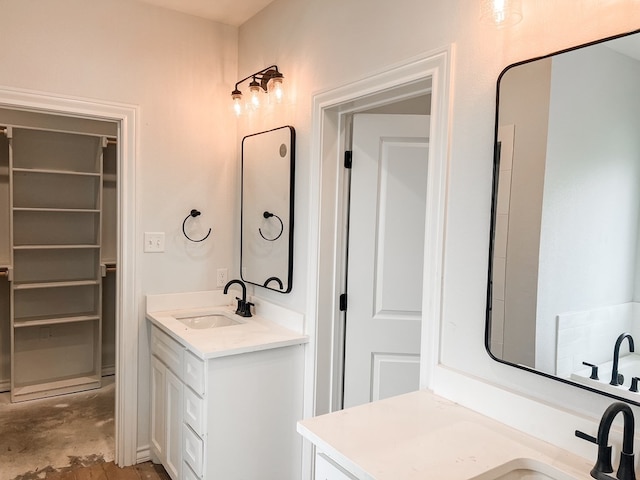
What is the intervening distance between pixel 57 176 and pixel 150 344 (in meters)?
1.85

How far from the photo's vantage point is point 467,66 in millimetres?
1573

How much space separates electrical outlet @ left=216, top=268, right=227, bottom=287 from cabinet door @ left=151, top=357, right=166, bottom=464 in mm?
589

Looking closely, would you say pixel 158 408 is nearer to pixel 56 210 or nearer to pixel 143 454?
pixel 143 454

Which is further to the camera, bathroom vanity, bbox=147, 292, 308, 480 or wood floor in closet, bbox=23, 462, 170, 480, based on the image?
wood floor in closet, bbox=23, 462, 170, 480

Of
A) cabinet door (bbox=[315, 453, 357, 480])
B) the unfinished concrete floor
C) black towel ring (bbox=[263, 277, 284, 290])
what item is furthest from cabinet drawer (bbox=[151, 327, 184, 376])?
cabinet door (bbox=[315, 453, 357, 480])

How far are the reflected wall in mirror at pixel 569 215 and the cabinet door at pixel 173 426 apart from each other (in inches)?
63.0

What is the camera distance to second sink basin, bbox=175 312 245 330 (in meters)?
2.79

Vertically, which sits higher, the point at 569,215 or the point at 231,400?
the point at 569,215

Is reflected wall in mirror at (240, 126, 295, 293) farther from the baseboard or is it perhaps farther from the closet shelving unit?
the closet shelving unit

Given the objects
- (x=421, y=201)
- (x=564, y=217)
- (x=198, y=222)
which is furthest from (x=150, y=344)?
(x=564, y=217)

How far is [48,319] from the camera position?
375cm

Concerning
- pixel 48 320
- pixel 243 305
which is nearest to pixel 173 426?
pixel 243 305

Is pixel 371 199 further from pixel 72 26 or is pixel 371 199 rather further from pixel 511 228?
pixel 72 26

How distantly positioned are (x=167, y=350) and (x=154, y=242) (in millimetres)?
646
